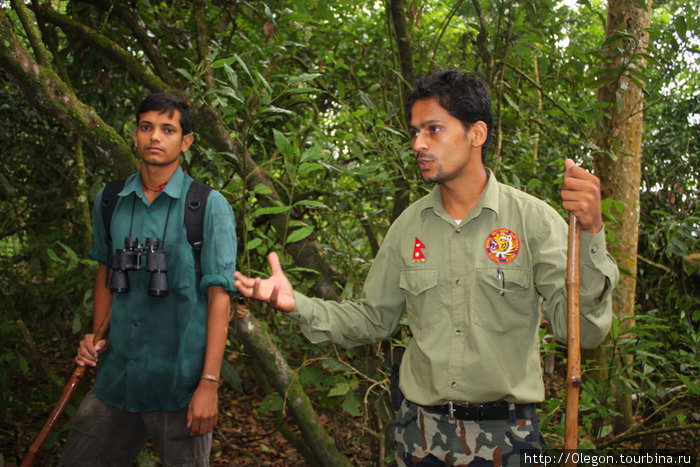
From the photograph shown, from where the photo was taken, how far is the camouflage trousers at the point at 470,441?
1886 mm

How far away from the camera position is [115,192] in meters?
2.48

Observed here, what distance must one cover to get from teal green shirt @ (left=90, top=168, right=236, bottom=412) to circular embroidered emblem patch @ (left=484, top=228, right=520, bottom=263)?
98 centimetres

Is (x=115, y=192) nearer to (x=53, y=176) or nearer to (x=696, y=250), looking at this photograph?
(x=53, y=176)

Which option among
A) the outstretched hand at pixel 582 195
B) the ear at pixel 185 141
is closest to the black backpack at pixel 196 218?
the ear at pixel 185 141

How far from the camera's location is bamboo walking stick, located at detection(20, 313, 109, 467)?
7.78 ft

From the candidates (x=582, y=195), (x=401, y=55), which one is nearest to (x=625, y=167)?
(x=401, y=55)

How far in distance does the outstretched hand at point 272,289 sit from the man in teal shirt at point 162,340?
0.29 m

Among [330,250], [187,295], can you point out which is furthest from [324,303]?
[330,250]

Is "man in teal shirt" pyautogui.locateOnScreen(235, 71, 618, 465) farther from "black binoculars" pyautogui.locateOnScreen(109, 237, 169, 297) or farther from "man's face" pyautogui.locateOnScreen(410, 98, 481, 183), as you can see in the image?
"black binoculars" pyautogui.locateOnScreen(109, 237, 169, 297)

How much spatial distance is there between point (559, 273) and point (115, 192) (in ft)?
5.98

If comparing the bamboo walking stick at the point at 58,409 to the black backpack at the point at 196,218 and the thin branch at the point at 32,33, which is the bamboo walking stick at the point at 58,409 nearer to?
the black backpack at the point at 196,218

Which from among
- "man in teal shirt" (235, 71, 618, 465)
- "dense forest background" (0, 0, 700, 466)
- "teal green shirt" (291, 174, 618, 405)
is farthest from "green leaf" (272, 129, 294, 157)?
"teal green shirt" (291, 174, 618, 405)

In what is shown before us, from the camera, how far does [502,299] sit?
1.94 meters

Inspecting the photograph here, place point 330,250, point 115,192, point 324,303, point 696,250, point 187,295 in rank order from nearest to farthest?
1. point 324,303
2. point 187,295
3. point 115,192
4. point 330,250
5. point 696,250
